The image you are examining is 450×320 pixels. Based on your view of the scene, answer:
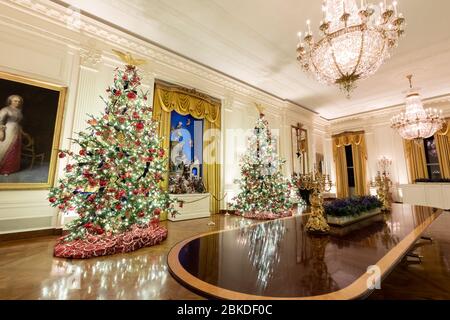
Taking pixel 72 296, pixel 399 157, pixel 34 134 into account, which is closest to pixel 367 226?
pixel 72 296

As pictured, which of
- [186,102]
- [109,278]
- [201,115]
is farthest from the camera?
[201,115]

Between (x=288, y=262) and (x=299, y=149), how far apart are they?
28.0ft

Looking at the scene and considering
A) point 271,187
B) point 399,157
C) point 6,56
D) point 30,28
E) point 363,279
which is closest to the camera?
point 363,279

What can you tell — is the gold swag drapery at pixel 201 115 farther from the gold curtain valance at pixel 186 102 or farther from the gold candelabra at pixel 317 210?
the gold candelabra at pixel 317 210

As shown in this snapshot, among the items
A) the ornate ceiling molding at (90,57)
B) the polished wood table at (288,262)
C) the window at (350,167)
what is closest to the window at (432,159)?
the window at (350,167)

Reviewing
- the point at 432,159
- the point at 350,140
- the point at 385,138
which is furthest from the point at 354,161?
the point at 432,159

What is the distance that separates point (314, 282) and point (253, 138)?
5800 mm

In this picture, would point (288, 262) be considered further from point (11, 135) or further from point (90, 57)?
point (90, 57)

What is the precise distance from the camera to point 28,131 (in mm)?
3564

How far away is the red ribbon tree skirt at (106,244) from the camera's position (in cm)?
271

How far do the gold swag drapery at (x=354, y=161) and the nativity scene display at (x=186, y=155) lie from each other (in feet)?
24.8

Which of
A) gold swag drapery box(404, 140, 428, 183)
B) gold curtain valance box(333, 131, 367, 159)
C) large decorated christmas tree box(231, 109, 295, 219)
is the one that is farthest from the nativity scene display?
gold swag drapery box(404, 140, 428, 183)
